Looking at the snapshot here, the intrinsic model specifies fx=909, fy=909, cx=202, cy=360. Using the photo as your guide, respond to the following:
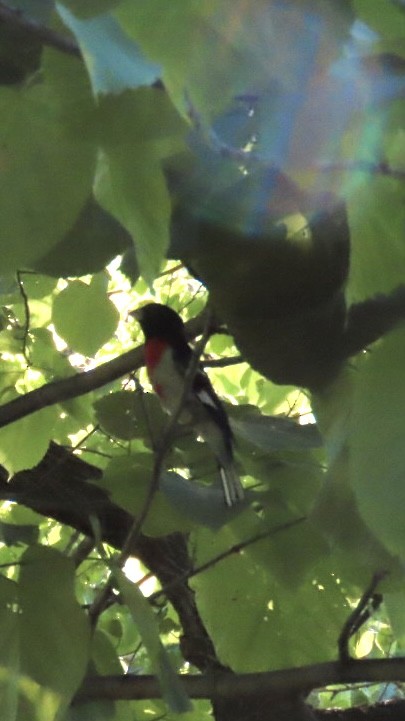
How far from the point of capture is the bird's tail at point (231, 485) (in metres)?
0.62

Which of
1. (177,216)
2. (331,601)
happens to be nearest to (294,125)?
(177,216)

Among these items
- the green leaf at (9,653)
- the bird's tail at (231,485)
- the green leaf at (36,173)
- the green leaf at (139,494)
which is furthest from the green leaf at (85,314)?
the green leaf at (36,173)

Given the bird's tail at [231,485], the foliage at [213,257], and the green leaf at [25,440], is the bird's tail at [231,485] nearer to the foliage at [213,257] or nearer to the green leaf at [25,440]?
the foliage at [213,257]

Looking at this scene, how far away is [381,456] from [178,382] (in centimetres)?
142

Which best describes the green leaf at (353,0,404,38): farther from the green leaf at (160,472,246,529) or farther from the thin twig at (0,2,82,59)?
the green leaf at (160,472,246,529)

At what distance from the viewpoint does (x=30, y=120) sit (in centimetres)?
36

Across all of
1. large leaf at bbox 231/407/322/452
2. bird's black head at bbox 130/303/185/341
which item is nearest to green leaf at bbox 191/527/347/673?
large leaf at bbox 231/407/322/452

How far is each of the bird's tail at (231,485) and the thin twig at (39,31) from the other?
35cm

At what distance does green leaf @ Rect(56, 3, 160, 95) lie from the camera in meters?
0.25

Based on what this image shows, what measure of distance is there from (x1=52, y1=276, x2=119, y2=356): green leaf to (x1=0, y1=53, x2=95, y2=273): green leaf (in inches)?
26.8

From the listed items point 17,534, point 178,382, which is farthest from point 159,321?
point 17,534

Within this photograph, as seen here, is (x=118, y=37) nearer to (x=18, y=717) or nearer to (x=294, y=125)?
(x=294, y=125)

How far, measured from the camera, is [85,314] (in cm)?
107

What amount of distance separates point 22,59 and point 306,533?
0.42 metres
